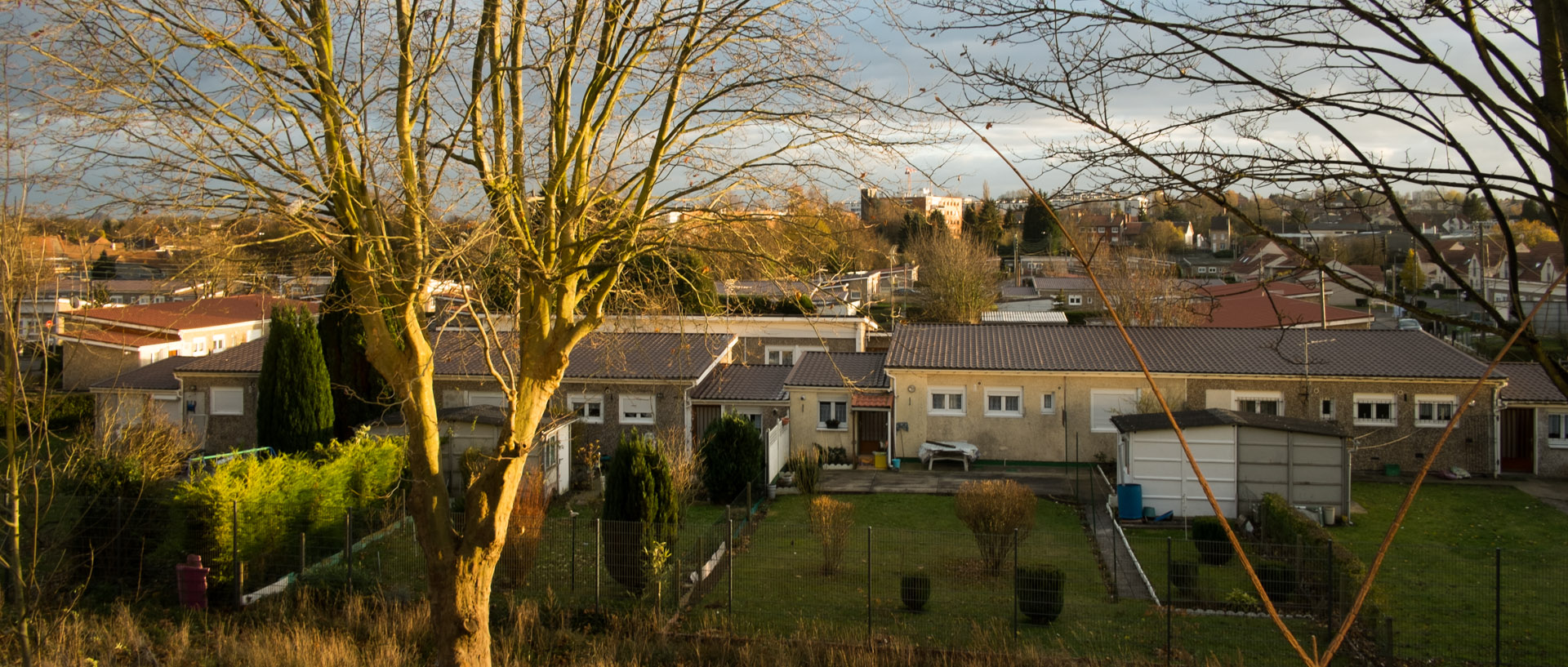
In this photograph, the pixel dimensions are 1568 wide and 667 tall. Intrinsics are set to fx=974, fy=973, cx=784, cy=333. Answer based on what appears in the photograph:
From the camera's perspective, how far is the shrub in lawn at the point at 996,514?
1399cm

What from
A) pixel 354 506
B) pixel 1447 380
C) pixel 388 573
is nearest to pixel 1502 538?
pixel 1447 380

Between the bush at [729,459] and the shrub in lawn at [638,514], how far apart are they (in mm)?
5599

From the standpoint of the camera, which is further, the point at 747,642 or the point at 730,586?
the point at 730,586

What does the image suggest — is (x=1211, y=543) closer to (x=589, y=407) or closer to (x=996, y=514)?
(x=996, y=514)

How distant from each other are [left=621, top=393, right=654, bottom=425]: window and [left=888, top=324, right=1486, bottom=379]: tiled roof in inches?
238

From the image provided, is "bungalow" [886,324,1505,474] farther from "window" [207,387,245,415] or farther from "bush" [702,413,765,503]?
"window" [207,387,245,415]

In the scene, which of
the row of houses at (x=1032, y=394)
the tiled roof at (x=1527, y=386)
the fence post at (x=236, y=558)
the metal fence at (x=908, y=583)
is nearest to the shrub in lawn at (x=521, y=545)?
the metal fence at (x=908, y=583)

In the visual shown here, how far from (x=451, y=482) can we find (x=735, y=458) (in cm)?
561

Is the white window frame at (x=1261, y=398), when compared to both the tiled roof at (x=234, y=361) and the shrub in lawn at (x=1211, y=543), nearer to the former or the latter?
the shrub in lawn at (x=1211, y=543)

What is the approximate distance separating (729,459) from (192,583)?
9707mm

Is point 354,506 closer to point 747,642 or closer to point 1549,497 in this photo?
point 747,642

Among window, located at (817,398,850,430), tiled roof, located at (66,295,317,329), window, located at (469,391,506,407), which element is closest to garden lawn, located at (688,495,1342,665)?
window, located at (817,398,850,430)

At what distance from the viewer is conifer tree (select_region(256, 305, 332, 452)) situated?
23547mm

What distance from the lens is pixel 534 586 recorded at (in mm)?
12898
